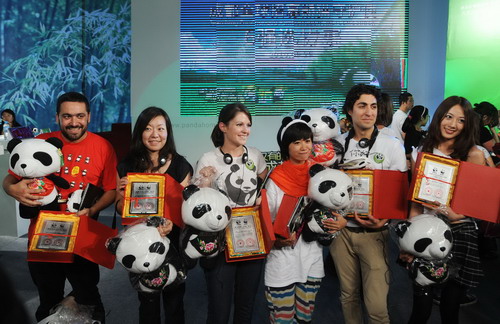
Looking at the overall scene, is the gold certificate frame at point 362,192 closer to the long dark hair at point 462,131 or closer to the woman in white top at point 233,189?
the long dark hair at point 462,131

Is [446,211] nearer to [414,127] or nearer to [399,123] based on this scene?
[414,127]

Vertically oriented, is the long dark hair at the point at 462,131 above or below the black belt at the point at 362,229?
above

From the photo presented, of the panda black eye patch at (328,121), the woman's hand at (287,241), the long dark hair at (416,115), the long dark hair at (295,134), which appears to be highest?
the long dark hair at (416,115)

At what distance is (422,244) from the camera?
2.32m

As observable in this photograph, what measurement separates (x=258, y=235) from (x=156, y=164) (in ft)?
2.47

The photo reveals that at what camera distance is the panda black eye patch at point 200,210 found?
2.23 metres

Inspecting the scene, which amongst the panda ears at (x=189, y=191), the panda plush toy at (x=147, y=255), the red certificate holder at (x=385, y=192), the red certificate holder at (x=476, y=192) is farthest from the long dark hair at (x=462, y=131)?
the panda plush toy at (x=147, y=255)

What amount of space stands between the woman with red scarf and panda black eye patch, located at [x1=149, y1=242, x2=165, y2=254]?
0.67m

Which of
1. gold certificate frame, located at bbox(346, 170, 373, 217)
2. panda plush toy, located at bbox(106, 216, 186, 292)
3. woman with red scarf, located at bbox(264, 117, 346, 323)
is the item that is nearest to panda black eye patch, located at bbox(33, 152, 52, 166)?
panda plush toy, located at bbox(106, 216, 186, 292)

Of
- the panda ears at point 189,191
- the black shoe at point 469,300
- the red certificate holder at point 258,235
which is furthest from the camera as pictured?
the black shoe at point 469,300

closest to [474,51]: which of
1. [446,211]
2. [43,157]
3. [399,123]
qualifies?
[399,123]

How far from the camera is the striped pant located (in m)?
2.55

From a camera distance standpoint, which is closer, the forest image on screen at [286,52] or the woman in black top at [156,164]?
Result: the woman in black top at [156,164]

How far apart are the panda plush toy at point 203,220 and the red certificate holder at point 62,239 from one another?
0.59 meters
